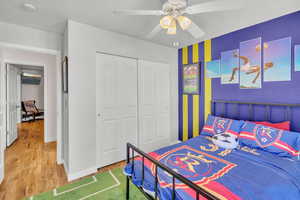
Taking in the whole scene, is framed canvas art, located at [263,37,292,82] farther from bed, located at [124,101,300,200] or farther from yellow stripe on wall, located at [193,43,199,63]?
yellow stripe on wall, located at [193,43,199,63]

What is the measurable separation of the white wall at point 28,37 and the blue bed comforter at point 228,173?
2549mm

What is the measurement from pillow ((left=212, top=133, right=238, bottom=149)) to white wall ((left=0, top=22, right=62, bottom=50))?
10.3 ft

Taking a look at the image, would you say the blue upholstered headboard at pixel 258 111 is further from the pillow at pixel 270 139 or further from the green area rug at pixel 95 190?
the green area rug at pixel 95 190

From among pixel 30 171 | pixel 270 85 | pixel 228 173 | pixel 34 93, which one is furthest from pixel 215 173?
pixel 34 93

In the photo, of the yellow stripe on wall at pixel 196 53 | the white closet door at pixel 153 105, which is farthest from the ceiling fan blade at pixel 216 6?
the yellow stripe on wall at pixel 196 53

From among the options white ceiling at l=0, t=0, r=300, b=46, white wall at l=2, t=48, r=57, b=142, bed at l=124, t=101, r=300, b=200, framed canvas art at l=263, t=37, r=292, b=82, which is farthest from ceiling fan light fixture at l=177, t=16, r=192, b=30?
white wall at l=2, t=48, r=57, b=142

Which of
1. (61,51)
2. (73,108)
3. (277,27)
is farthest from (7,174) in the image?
(277,27)

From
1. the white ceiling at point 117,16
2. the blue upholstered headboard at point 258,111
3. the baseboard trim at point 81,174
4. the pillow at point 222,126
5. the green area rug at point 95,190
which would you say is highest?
the white ceiling at point 117,16

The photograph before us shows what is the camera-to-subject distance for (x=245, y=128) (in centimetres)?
210

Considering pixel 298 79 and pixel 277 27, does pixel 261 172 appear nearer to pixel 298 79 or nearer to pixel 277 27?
pixel 298 79

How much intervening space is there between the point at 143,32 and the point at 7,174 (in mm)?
3292

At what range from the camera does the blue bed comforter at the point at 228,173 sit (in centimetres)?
113

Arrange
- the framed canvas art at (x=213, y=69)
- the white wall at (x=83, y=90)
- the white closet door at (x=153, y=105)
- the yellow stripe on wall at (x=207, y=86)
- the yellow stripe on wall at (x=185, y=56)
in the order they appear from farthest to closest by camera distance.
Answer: the yellow stripe on wall at (x=185, y=56), the white closet door at (x=153, y=105), the yellow stripe on wall at (x=207, y=86), the framed canvas art at (x=213, y=69), the white wall at (x=83, y=90)

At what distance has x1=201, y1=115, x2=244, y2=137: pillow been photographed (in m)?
2.20
